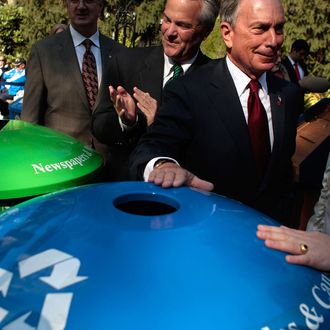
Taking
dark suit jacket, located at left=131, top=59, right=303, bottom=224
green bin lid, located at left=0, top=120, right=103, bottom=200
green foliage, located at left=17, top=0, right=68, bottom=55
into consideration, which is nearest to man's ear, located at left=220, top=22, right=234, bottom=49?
dark suit jacket, located at left=131, top=59, right=303, bottom=224

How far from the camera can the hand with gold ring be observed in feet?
4.26

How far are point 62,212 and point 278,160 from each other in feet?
3.40

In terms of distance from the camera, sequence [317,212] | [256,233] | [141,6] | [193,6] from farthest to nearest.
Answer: [141,6]
[193,6]
[317,212]
[256,233]

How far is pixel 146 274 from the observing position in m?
1.11

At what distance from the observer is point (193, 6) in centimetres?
266

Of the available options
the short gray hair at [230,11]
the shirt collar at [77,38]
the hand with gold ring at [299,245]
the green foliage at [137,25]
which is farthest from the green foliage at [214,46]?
the hand with gold ring at [299,245]

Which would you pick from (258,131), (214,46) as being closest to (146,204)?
(258,131)

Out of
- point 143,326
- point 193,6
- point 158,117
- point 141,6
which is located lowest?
point 143,326

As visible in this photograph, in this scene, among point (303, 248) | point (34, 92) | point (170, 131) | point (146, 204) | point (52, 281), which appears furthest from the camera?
point (34, 92)

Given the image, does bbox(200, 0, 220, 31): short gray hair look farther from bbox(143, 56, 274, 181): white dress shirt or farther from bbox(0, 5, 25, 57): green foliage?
bbox(0, 5, 25, 57): green foliage

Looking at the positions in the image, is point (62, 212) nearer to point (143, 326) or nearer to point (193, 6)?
point (143, 326)

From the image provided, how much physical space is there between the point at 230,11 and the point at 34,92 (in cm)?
182

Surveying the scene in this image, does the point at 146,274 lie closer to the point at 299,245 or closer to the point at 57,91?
the point at 299,245

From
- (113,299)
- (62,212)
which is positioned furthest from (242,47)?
(113,299)
